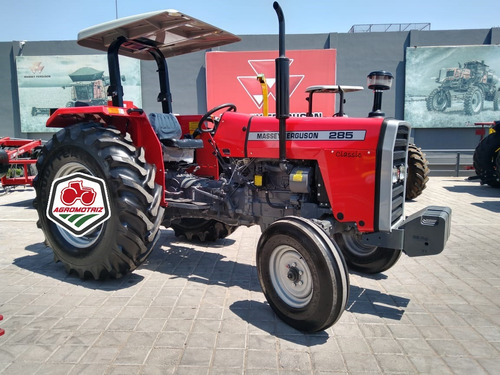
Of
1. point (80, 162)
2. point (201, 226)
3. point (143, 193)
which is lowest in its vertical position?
point (201, 226)

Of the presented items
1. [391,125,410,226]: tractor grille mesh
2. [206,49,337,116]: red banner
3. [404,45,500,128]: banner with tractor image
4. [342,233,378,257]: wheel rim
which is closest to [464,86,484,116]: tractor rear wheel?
[404,45,500,128]: banner with tractor image

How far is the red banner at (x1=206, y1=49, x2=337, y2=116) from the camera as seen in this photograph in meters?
13.2

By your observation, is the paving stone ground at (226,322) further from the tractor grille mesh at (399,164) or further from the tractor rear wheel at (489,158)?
the tractor rear wheel at (489,158)

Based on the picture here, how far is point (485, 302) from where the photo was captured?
3307 millimetres

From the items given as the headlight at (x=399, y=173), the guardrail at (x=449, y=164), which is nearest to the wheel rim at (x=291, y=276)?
the headlight at (x=399, y=173)

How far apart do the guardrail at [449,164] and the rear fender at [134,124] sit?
11.2 metres

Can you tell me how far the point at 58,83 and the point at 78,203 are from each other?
513 inches

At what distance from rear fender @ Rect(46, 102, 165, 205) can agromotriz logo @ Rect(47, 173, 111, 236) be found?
0.58 meters

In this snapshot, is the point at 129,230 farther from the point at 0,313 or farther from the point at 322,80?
the point at 322,80

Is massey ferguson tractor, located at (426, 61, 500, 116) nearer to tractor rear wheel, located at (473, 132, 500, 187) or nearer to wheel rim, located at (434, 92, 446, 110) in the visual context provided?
wheel rim, located at (434, 92, 446, 110)

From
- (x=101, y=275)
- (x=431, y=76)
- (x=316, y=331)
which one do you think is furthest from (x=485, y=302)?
(x=431, y=76)

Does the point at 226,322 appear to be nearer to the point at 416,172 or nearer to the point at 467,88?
the point at 416,172

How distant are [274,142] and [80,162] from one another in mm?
1857

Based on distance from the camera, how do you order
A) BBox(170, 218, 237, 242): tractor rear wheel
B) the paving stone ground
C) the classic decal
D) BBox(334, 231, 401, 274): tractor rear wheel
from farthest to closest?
BBox(170, 218, 237, 242): tractor rear wheel, BBox(334, 231, 401, 274): tractor rear wheel, the classic decal, the paving stone ground
